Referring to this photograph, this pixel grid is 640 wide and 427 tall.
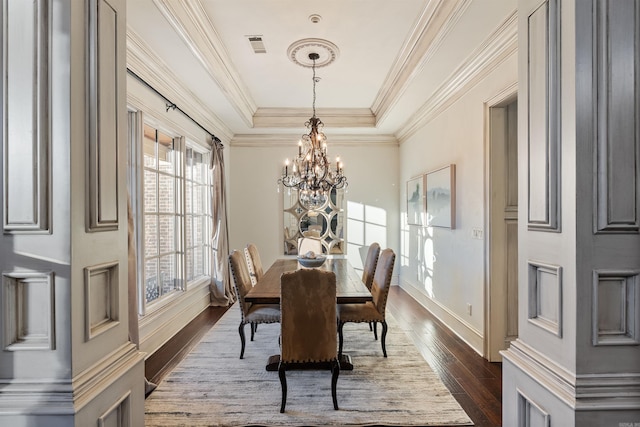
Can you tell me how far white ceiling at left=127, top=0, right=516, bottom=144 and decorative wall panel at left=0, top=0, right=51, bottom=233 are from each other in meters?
1.44

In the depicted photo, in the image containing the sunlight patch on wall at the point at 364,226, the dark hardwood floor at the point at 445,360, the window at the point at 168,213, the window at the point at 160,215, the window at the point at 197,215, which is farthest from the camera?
the sunlight patch on wall at the point at 364,226

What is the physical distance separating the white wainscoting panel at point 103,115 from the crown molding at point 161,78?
1.67 metres

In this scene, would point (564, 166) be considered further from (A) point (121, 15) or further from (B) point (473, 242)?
(B) point (473, 242)

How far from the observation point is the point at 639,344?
1051 millimetres

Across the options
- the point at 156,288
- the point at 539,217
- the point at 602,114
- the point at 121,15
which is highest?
the point at 121,15

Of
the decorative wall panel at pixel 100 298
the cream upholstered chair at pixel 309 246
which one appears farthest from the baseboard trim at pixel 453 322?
the decorative wall panel at pixel 100 298

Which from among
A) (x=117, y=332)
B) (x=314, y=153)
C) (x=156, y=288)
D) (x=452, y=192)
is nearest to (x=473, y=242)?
(x=452, y=192)

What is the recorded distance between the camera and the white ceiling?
8.38 feet

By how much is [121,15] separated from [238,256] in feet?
7.29

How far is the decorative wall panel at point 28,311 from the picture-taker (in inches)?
41.3

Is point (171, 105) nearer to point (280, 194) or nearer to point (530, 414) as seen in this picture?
point (280, 194)

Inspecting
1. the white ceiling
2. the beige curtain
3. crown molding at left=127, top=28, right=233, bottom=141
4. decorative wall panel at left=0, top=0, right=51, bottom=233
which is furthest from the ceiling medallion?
decorative wall panel at left=0, top=0, right=51, bottom=233

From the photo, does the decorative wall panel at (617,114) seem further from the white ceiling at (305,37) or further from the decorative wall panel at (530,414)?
the white ceiling at (305,37)

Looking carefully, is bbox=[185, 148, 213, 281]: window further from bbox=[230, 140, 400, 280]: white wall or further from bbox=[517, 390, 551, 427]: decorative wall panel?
bbox=[517, 390, 551, 427]: decorative wall panel
